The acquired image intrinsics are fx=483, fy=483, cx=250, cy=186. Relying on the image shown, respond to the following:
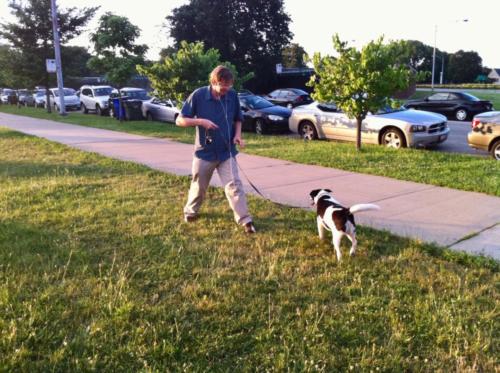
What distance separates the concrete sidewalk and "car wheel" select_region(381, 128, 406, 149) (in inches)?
134

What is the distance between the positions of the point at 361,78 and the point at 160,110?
11254 millimetres

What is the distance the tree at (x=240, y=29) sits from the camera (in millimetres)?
41250

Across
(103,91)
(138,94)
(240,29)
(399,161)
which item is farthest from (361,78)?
(240,29)

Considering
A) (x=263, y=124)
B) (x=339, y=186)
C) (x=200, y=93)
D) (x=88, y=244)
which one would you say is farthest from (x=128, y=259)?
(x=263, y=124)

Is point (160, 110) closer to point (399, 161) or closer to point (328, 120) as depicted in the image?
point (328, 120)

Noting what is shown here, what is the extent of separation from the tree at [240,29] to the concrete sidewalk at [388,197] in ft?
105

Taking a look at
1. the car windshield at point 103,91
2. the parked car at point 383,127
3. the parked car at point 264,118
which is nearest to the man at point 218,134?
the parked car at point 383,127

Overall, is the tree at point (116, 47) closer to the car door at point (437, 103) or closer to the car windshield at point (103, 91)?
the car windshield at point (103, 91)

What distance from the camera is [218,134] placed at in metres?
5.32

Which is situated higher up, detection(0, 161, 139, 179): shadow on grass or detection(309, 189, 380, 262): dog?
detection(309, 189, 380, 262): dog

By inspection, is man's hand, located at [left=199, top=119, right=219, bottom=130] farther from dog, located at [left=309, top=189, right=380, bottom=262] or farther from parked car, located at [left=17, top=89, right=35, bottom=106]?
parked car, located at [left=17, top=89, right=35, bottom=106]

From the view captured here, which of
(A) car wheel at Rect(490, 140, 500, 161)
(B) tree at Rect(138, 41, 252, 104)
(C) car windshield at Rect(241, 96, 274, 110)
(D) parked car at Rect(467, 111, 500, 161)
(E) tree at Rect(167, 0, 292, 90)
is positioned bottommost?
(A) car wheel at Rect(490, 140, 500, 161)

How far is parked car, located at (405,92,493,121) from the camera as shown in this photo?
2080cm

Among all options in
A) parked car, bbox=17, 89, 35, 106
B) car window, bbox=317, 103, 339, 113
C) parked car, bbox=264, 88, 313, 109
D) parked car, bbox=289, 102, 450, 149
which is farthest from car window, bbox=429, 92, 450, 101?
parked car, bbox=17, 89, 35, 106
